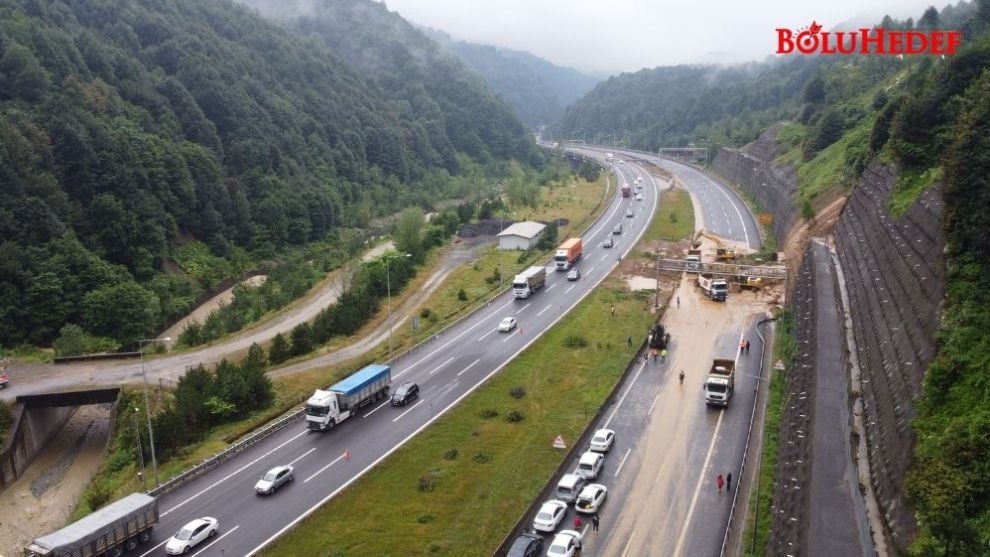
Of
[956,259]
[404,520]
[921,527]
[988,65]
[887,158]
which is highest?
[988,65]

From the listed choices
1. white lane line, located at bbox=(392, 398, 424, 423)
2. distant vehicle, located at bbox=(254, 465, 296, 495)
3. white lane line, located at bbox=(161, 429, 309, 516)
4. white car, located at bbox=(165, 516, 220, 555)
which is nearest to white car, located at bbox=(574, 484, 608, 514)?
white lane line, located at bbox=(392, 398, 424, 423)

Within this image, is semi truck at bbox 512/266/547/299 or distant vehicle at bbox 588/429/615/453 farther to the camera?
semi truck at bbox 512/266/547/299

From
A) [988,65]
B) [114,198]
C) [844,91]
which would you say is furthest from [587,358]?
[844,91]

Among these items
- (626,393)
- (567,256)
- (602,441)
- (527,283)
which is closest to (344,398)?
(602,441)

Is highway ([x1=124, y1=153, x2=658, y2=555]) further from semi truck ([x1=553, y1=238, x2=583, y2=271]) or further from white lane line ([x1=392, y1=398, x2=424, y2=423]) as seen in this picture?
semi truck ([x1=553, y1=238, x2=583, y2=271])

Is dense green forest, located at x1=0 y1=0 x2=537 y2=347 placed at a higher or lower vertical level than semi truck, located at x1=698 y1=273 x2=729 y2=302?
higher

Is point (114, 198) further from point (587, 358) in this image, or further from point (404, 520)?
point (404, 520)
